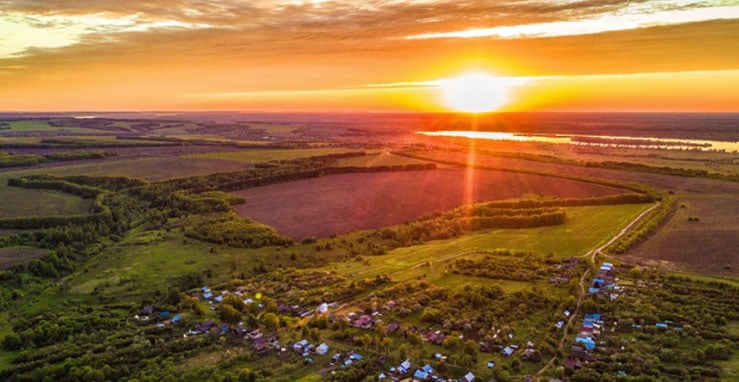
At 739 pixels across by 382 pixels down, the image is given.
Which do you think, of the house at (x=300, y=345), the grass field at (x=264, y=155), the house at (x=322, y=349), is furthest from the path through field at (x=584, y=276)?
the grass field at (x=264, y=155)

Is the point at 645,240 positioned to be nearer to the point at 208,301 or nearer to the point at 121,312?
the point at 208,301

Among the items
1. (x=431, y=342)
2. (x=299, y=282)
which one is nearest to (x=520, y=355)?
(x=431, y=342)

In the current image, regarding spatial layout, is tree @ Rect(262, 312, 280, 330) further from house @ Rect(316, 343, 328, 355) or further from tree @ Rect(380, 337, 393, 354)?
tree @ Rect(380, 337, 393, 354)

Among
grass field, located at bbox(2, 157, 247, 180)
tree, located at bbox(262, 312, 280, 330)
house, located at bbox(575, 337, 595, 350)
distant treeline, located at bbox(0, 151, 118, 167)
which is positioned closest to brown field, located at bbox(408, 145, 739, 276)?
house, located at bbox(575, 337, 595, 350)

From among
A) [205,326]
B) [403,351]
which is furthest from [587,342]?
[205,326]

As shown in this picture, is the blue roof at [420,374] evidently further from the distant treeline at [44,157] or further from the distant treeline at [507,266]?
the distant treeline at [44,157]

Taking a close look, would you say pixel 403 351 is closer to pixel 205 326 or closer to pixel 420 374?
pixel 420 374
